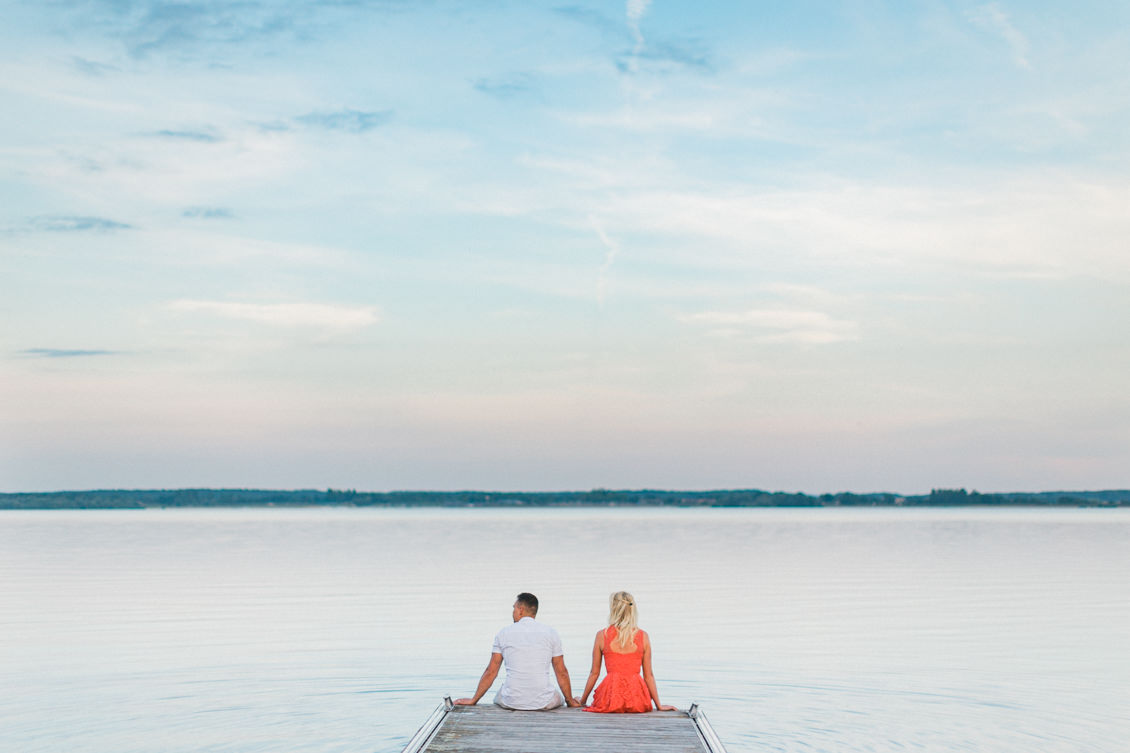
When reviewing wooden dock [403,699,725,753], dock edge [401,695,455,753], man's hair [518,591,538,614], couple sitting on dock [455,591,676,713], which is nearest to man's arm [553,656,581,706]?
couple sitting on dock [455,591,676,713]

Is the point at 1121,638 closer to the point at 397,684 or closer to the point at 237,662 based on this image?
the point at 397,684

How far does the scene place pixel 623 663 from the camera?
1255 cm

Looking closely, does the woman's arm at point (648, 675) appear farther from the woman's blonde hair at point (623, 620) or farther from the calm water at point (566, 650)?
the calm water at point (566, 650)

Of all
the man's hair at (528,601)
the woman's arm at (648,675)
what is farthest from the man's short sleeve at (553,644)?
the woman's arm at (648,675)

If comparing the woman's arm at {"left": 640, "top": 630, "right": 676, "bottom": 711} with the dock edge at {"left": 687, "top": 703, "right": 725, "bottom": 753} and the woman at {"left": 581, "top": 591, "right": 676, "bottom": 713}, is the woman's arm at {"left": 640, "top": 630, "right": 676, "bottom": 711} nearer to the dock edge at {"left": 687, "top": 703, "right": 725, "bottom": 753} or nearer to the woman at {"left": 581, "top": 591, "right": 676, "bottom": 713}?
the woman at {"left": 581, "top": 591, "right": 676, "bottom": 713}

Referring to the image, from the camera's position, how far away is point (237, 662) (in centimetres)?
2164

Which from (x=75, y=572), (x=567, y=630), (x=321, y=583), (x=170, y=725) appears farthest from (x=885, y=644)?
(x=75, y=572)

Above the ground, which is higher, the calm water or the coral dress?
the coral dress

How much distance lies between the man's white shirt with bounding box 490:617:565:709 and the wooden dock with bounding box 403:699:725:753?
0.15m

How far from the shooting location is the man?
1242 centimetres

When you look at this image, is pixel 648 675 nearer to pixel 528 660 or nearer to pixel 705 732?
pixel 705 732

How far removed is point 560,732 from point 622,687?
122 centimetres

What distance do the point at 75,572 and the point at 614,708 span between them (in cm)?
3828

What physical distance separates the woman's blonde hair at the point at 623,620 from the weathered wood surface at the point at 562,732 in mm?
834
